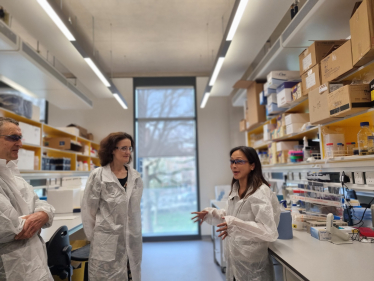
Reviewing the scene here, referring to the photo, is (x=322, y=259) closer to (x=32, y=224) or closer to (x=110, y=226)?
(x=110, y=226)

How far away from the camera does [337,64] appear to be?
2064 millimetres

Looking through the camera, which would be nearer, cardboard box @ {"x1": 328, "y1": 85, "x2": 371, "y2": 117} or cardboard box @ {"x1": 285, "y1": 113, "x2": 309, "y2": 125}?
cardboard box @ {"x1": 328, "y1": 85, "x2": 371, "y2": 117}

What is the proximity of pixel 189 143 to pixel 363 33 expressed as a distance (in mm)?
4315

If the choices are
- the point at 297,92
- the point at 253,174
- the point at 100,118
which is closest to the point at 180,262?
the point at 253,174

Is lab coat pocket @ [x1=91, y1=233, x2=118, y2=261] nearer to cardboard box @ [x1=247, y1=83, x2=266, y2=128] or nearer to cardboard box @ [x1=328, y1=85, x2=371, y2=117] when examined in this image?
cardboard box @ [x1=328, y1=85, x2=371, y2=117]

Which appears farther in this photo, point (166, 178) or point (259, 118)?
point (166, 178)

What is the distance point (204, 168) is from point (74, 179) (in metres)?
2.64

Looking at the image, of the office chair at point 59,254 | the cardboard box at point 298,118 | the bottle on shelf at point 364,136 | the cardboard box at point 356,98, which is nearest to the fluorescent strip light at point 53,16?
the office chair at point 59,254

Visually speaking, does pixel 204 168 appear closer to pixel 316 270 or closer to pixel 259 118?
pixel 259 118

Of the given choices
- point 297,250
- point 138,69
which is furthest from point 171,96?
point 297,250

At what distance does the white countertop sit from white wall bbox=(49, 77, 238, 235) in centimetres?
376

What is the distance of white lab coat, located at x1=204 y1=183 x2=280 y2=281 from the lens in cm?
153

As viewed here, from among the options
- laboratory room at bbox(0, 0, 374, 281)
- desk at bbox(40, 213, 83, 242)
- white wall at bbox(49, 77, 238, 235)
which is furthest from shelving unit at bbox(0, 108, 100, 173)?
desk at bbox(40, 213, 83, 242)

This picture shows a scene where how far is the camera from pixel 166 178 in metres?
5.79
